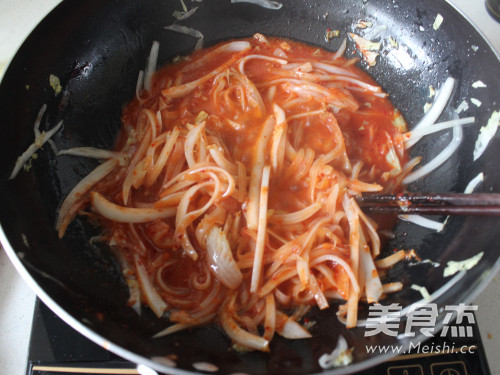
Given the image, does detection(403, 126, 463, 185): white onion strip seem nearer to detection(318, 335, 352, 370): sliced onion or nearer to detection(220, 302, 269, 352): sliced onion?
detection(318, 335, 352, 370): sliced onion

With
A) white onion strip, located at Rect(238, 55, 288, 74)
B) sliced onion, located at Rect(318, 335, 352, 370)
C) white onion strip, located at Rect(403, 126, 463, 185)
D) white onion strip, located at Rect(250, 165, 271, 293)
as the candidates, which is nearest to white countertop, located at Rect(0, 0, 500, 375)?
white onion strip, located at Rect(403, 126, 463, 185)

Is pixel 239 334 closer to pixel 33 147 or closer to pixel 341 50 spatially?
pixel 33 147

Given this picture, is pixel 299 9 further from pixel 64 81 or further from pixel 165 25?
pixel 64 81

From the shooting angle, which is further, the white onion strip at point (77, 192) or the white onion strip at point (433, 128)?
the white onion strip at point (433, 128)

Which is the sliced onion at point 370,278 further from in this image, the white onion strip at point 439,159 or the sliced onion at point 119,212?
the sliced onion at point 119,212

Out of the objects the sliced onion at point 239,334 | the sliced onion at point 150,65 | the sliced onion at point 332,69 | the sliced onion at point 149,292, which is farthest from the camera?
the sliced onion at point 332,69

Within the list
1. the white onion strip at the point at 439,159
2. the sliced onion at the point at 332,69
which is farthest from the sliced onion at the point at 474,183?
the sliced onion at the point at 332,69
